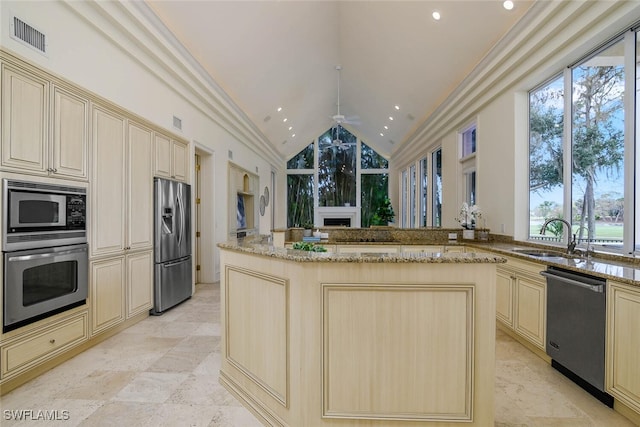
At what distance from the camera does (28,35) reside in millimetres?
2326

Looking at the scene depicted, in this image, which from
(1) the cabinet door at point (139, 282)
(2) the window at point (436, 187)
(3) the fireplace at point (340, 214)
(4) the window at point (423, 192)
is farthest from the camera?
(3) the fireplace at point (340, 214)

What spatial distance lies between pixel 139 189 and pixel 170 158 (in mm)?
758

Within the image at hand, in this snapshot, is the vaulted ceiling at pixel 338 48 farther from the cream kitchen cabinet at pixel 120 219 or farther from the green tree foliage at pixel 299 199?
the green tree foliage at pixel 299 199

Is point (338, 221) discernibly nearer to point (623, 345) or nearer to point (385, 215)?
point (385, 215)

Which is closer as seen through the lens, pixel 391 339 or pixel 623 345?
pixel 391 339

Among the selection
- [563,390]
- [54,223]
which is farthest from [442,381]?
[54,223]

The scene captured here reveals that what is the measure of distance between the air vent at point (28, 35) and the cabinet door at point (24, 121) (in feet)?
0.79

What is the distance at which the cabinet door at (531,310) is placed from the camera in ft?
8.80

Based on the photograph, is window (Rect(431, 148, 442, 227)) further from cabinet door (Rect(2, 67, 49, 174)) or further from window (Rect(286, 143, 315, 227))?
cabinet door (Rect(2, 67, 49, 174))

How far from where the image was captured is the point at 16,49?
222 centimetres

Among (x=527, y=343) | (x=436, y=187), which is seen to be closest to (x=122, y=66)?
(x=527, y=343)
